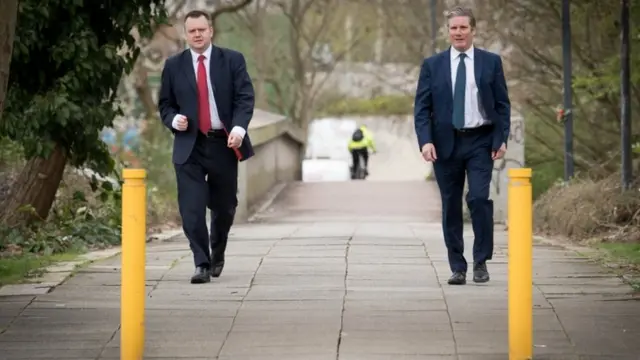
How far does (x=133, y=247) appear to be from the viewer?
645 cm

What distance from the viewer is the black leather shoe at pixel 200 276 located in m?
9.63

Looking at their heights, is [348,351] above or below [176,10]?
below

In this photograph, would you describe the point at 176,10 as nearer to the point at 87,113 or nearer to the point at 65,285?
the point at 87,113

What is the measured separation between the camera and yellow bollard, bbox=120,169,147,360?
6422 mm

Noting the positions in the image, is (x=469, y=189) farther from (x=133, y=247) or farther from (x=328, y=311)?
(x=133, y=247)

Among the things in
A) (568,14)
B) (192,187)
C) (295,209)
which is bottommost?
(295,209)

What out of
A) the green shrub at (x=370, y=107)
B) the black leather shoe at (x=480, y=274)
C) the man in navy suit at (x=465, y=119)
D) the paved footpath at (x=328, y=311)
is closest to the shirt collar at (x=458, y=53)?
the man in navy suit at (x=465, y=119)

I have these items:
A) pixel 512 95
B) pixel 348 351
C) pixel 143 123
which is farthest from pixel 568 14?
pixel 143 123

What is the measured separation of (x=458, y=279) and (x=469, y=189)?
0.61 meters

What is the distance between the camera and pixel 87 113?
501 inches

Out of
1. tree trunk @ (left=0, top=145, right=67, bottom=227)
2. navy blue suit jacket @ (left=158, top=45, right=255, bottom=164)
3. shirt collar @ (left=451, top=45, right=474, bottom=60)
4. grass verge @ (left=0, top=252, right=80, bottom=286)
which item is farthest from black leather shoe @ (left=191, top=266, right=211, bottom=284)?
tree trunk @ (left=0, top=145, right=67, bottom=227)

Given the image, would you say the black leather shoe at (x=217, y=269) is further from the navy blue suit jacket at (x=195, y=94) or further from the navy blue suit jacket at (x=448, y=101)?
the navy blue suit jacket at (x=448, y=101)

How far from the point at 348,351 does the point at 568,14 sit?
1082 centimetres

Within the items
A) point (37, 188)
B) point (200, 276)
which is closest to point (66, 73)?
point (37, 188)
